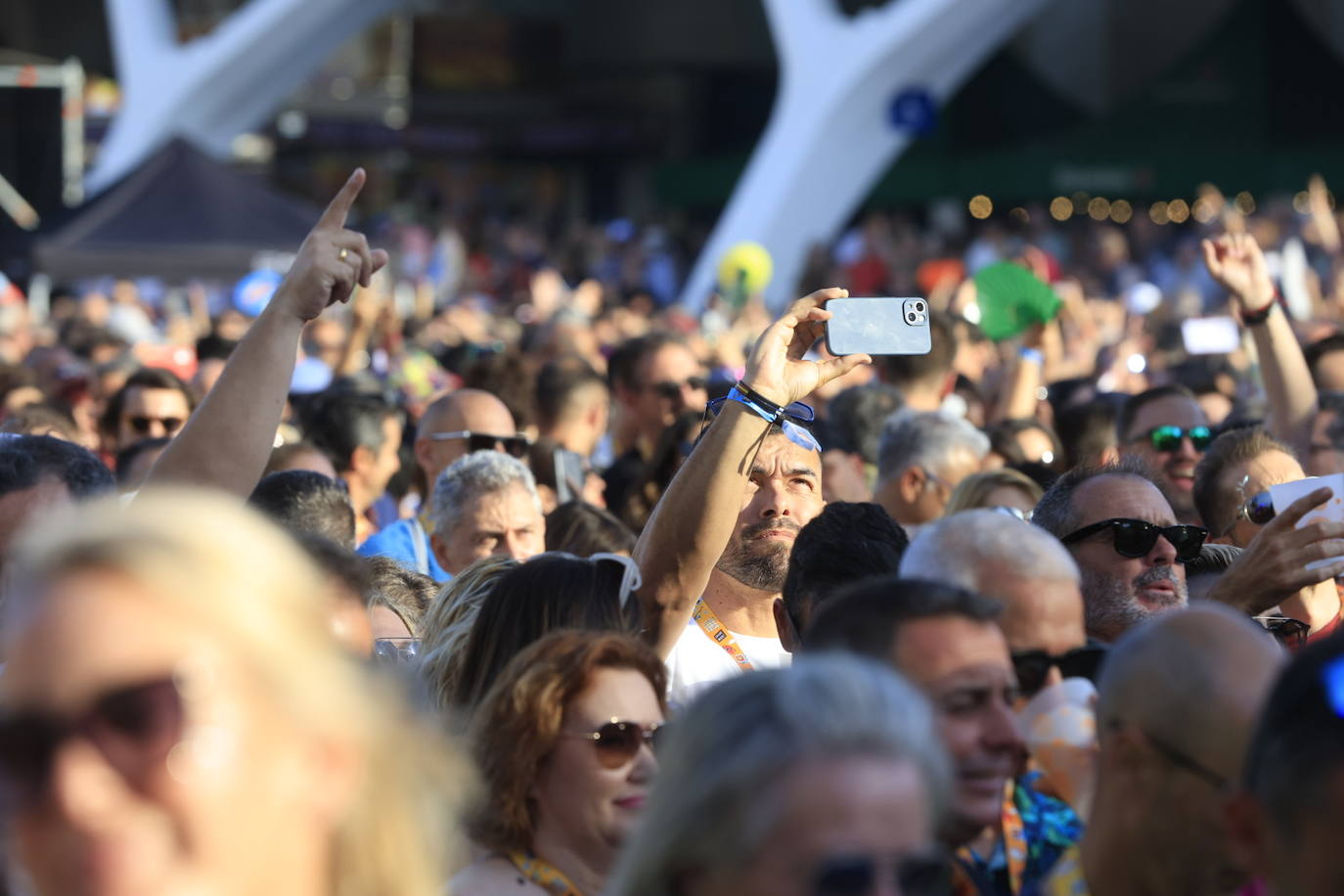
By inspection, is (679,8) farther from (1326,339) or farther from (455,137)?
(1326,339)

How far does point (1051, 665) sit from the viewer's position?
118 inches

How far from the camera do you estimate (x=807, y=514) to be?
457 cm

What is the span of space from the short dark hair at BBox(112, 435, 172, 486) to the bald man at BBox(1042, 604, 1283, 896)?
452 centimetres

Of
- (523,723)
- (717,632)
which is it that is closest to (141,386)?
(717,632)

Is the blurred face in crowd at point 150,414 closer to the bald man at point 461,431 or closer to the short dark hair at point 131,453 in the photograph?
the short dark hair at point 131,453

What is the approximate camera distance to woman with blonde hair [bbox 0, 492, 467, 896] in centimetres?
162

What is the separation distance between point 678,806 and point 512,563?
2026 mm

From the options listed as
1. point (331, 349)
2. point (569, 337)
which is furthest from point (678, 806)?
point (331, 349)

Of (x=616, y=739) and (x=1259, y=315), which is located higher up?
→ (x=1259, y=315)

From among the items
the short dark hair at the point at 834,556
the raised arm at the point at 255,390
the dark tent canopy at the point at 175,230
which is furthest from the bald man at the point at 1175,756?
the dark tent canopy at the point at 175,230

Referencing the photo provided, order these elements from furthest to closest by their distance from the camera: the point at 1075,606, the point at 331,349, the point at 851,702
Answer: the point at 331,349
the point at 1075,606
the point at 851,702

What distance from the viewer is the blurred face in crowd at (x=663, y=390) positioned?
760cm

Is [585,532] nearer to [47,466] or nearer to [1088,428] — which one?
[47,466]

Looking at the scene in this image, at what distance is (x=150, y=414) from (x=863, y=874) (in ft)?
19.9
